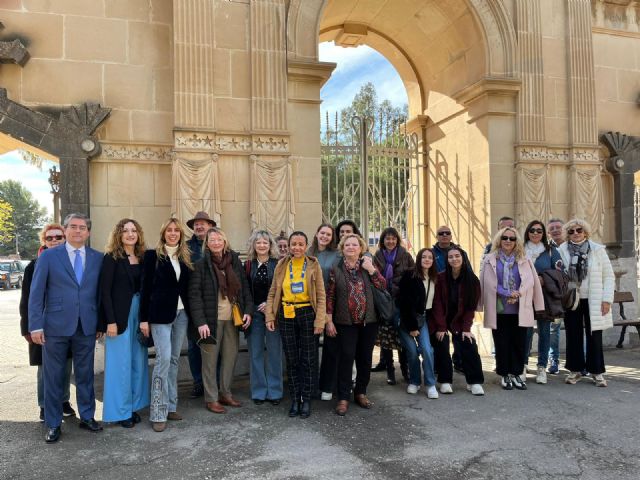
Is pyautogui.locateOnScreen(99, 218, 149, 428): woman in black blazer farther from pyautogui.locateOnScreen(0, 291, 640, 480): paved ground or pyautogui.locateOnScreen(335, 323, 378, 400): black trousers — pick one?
pyautogui.locateOnScreen(335, 323, 378, 400): black trousers

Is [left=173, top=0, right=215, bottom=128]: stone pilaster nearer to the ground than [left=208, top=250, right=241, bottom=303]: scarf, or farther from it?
farther from it

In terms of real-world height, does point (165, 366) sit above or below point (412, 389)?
above

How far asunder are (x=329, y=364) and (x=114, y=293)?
229cm

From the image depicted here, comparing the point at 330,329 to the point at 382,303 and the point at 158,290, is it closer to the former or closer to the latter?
the point at 382,303

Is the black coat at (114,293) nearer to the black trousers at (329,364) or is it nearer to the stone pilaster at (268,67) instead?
the black trousers at (329,364)

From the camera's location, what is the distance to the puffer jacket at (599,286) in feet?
20.0

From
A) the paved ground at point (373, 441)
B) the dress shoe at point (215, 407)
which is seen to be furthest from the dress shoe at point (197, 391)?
the dress shoe at point (215, 407)

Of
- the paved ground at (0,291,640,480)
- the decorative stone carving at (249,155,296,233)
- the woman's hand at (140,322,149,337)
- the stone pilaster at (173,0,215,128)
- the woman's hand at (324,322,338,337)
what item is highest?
the stone pilaster at (173,0,215,128)

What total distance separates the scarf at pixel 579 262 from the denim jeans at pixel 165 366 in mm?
4613

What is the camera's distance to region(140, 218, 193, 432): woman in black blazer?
15.7ft

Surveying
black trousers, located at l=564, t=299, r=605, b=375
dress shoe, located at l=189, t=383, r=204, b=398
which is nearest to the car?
dress shoe, located at l=189, t=383, r=204, b=398

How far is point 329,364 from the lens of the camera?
5.41 m

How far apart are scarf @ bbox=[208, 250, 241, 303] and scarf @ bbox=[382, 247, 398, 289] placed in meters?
1.73

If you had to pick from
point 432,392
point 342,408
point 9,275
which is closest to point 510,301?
point 432,392
